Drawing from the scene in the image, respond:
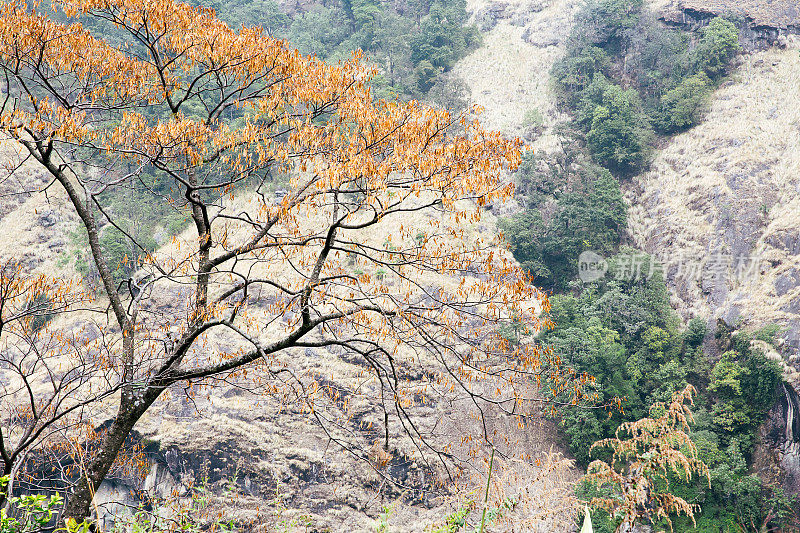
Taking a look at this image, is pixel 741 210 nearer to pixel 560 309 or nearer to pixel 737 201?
pixel 737 201

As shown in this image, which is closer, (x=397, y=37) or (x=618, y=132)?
(x=618, y=132)

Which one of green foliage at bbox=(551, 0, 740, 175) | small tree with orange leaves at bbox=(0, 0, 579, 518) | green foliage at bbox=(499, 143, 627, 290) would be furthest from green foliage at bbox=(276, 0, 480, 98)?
small tree with orange leaves at bbox=(0, 0, 579, 518)

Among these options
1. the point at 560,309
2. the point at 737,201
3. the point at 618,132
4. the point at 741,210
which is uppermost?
the point at 618,132

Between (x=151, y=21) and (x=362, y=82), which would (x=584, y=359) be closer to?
(x=362, y=82)

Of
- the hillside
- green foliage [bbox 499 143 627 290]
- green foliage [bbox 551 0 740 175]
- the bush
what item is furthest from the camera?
green foliage [bbox 551 0 740 175]

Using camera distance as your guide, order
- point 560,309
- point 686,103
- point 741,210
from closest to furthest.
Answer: point 560,309 → point 741,210 → point 686,103

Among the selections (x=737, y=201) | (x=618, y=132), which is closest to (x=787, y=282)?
(x=737, y=201)

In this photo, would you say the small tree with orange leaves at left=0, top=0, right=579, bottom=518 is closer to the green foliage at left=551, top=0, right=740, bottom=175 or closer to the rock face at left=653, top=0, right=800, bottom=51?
the green foliage at left=551, top=0, right=740, bottom=175

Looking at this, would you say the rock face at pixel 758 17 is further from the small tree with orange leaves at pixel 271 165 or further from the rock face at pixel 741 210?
the small tree with orange leaves at pixel 271 165

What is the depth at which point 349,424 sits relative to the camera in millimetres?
17484

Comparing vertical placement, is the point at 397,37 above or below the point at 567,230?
above

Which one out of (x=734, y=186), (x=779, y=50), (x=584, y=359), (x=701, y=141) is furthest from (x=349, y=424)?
(x=779, y=50)

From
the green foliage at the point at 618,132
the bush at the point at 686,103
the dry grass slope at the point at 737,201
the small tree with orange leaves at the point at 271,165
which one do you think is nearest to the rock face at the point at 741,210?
the dry grass slope at the point at 737,201

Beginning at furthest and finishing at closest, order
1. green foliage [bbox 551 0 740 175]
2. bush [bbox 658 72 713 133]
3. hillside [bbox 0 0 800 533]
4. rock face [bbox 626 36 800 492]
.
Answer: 1. green foliage [bbox 551 0 740 175]
2. bush [bbox 658 72 713 133]
3. rock face [bbox 626 36 800 492]
4. hillside [bbox 0 0 800 533]
